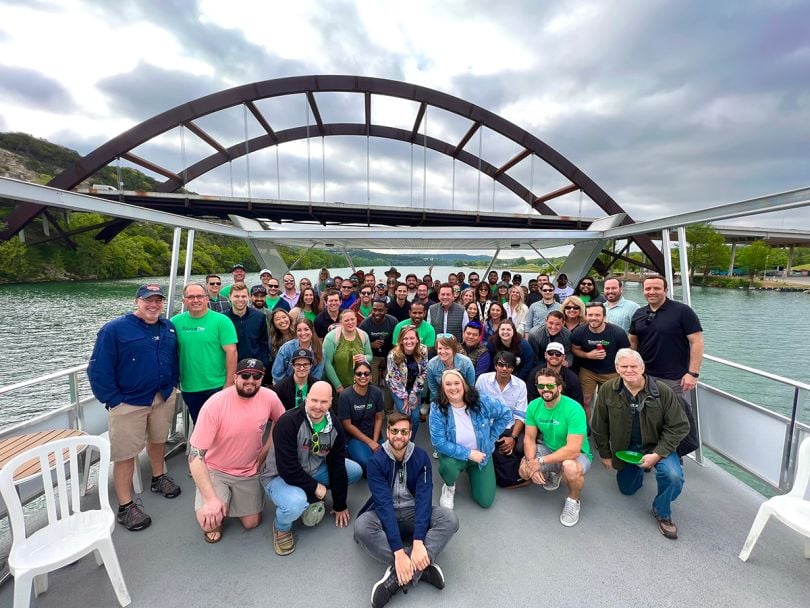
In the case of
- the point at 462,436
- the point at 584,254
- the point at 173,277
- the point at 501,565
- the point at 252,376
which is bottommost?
the point at 501,565

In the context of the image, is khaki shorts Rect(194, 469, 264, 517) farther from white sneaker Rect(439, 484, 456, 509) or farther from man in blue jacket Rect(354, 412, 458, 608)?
white sneaker Rect(439, 484, 456, 509)

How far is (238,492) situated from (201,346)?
1267 mm

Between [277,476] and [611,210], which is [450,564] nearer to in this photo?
[277,476]

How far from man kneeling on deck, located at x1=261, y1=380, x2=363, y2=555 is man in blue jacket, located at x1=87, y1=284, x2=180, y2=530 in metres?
1.04

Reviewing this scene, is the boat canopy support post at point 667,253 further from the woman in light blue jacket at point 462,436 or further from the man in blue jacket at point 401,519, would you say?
the man in blue jacket at point 401,519

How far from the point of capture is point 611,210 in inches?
949

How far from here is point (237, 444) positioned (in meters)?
2.50

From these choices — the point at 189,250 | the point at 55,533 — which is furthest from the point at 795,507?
the point at 189,250

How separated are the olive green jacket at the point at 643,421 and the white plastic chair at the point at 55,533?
3.44 metres

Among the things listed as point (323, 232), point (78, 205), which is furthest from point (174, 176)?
point (78, 205)

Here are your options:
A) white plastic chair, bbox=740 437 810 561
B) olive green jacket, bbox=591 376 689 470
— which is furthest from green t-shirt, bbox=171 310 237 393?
white plastic chair, bbox=740 437 810 561

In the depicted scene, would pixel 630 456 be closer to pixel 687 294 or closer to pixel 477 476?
pixel 477 476

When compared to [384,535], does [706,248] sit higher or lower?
higher

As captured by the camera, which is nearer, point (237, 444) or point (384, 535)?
point (384, 535)
